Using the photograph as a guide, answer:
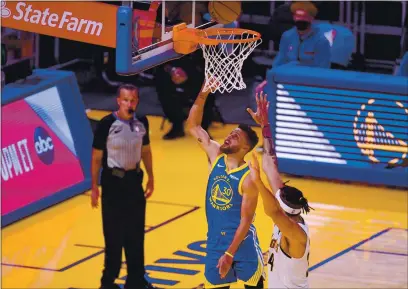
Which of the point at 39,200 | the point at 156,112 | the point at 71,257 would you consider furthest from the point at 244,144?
the point at 156,112

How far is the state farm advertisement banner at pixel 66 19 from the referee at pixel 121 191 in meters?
2.06

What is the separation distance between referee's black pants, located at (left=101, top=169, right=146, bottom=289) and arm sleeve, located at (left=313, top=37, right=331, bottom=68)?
5.40 metres

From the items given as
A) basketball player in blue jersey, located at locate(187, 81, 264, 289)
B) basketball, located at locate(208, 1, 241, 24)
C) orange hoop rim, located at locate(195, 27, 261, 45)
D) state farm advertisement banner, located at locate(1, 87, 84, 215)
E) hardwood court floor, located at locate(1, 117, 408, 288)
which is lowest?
hardwood court floor, located at locate(1, 117, 408, 288)

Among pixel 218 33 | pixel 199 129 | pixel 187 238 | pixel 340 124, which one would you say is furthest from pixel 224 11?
pixel 340 124

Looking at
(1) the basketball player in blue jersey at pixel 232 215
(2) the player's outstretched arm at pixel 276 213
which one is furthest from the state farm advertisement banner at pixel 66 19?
(2) the player's outstretched arm at pixel 276 213

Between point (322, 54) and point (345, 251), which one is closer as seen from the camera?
point (345, 251)

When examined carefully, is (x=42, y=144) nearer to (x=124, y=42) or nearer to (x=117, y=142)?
(x=117, y=142)

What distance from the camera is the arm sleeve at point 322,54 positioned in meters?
17.4

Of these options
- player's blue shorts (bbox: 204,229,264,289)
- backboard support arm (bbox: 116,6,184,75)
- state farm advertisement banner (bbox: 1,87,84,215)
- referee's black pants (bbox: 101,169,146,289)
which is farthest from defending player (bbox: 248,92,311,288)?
state farm advertisement banner (bbox: 1,87,84,215)

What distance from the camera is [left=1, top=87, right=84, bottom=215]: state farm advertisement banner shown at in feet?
50.0

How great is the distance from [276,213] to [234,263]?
1.19 m

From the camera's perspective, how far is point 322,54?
17.5 meters

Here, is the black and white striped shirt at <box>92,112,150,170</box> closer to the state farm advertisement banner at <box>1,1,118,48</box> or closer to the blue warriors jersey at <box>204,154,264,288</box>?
the blue warriors jersey at <box>204,154,264,288</box>

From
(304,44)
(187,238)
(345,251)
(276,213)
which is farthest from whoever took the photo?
(304,44)
